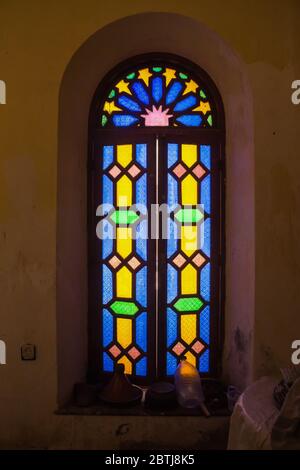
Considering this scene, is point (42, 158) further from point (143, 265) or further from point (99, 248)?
point (143, 265)

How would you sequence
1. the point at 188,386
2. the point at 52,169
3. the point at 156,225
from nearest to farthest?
the point at 52,169 < the point at 188,386 < the point at 156,225

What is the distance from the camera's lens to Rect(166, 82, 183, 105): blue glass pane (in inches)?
120

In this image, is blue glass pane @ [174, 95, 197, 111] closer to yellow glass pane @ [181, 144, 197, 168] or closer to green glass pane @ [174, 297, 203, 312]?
yellow glass pane @ [181, 144, 197, 168]

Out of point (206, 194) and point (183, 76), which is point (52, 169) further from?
point (183, 76)

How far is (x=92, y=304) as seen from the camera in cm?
303

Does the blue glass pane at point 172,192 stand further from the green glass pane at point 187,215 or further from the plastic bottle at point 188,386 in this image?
the plastic bottle at point 188,386

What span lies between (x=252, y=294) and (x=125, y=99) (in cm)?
185

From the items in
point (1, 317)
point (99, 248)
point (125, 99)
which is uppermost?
point (125, 99)

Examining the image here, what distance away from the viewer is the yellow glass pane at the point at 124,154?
3.01 metres

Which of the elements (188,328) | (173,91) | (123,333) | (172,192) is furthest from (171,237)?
(173,91)

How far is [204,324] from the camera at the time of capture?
3.03 meters

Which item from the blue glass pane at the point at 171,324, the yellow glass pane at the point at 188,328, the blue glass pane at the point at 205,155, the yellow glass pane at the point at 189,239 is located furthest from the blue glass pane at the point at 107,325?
the blue glass pane at the point at 205,155

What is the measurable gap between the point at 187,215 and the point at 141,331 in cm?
102
